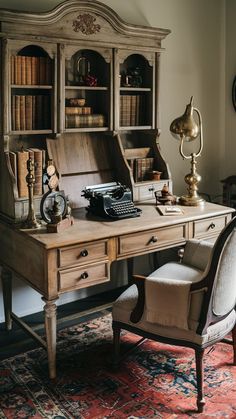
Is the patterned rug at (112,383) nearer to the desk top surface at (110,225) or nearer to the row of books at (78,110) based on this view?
the desk top surface at (110,225)

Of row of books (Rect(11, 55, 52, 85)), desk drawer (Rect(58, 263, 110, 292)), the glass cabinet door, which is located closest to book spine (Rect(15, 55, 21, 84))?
row of books (Rect(11, 55, 52, 85))

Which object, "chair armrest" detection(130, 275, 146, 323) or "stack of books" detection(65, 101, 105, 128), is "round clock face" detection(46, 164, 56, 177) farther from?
"chair armrest" detection(130, 275, 146, 323)

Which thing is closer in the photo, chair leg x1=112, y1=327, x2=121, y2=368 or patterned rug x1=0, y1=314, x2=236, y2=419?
patterned rug x1=0, y1=314, x2=236, y2=419

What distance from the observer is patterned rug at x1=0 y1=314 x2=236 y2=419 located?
2451 millimetres

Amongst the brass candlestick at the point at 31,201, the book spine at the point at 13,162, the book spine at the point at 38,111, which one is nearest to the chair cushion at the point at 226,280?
the brass candlestick at the point at 31,201

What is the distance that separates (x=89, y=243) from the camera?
8.89ft

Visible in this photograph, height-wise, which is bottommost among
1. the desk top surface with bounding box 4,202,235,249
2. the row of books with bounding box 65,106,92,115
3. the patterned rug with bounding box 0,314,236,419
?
the patterned rug with bounding box 0,314,236,419

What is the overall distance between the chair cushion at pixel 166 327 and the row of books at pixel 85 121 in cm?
114

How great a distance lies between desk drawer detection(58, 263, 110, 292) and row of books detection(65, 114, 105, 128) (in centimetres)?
99

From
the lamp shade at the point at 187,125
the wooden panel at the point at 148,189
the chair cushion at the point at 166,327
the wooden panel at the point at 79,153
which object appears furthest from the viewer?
the wooden panel at the point at 148,189

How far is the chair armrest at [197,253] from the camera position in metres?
2.98

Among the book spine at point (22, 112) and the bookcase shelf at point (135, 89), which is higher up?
the bookcase shelf at point (135, 89)

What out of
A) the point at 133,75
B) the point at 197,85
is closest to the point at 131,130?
the point at 133,75

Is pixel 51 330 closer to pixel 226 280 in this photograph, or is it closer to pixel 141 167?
pixel 226 280
